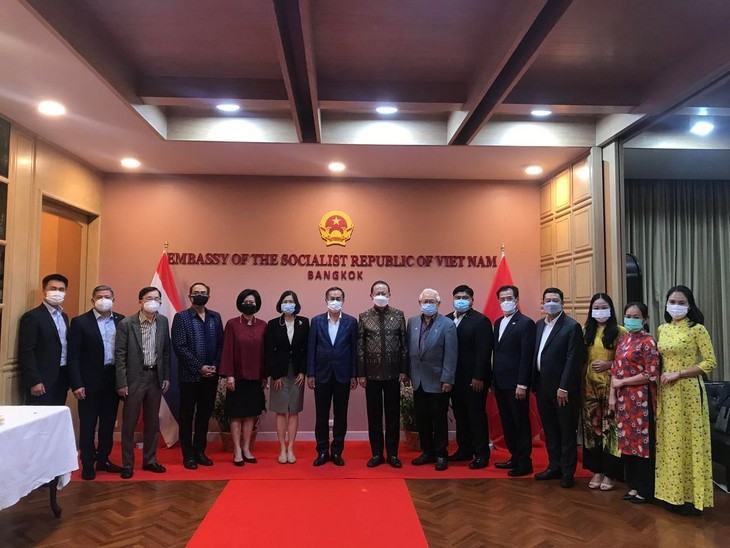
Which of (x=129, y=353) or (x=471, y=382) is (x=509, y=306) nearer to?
(x=471, y=382)

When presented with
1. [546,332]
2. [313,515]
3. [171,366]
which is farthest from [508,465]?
[171,366]

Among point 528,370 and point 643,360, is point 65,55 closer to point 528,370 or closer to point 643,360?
point 528,370

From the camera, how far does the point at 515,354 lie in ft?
13.4

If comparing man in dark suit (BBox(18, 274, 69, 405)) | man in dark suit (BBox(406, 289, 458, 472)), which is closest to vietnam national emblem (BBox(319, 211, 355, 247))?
man in dark suit (BBox(406, 289, 458, 472))

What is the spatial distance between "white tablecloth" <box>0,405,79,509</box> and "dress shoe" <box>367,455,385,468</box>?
216 cm

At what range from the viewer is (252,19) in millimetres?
2982

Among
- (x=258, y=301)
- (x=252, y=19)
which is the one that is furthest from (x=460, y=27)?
(x=258, y=301)

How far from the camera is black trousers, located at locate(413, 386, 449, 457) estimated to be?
163 inches

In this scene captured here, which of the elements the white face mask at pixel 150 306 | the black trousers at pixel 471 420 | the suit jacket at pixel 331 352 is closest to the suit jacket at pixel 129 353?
the white face mask at pixel 150 306

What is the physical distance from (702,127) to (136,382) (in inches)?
218

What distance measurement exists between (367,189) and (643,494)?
12.5 feet

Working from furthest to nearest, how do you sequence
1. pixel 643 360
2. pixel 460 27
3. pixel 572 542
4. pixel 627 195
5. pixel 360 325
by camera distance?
pixel 627 195
pixel 360 325
pixel 643 360
pixel 460 27
pixel 572 542

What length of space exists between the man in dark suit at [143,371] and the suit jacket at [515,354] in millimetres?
2775

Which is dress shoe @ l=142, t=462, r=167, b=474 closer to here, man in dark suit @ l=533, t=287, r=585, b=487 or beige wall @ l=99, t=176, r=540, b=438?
beige wall @ l=99, t=176, r=540, b=438
